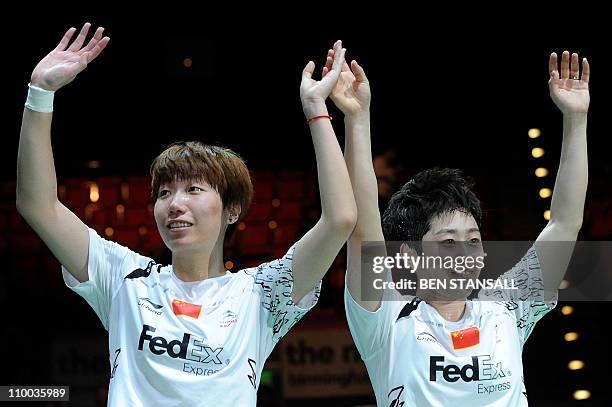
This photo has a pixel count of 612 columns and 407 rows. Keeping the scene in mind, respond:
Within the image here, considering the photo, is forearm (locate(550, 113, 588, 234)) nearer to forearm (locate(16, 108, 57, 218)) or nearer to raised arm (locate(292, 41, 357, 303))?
raised arm (locate(292, 41, 357, 303))

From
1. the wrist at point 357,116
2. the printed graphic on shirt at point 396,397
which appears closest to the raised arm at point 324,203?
the wrist at point 357,116

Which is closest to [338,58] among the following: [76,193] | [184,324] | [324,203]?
[324,203]

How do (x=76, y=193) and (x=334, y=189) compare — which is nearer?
(x=334, y=189)

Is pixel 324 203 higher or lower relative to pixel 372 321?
higher

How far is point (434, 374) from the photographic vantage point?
9.52ft

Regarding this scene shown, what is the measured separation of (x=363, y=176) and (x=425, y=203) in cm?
33

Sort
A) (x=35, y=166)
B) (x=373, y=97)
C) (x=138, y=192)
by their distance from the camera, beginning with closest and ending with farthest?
(x=35, y=166)
(x=373, y=97)
(x=138, y=192)

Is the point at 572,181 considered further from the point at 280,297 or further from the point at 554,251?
the point at 280,297

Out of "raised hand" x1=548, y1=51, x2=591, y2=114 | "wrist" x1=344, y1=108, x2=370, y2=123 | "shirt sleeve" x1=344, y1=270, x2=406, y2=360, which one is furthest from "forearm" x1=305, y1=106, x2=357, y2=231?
"raised hand" x1=548, y1=51, x2=591, y2=114

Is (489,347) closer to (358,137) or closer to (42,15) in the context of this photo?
(358,137)

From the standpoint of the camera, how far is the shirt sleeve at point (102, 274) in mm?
2848

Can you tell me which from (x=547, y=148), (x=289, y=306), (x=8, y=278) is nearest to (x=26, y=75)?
(x=8, y=278)

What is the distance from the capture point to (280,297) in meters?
2.89

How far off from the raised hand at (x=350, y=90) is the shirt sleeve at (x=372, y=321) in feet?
1.76
